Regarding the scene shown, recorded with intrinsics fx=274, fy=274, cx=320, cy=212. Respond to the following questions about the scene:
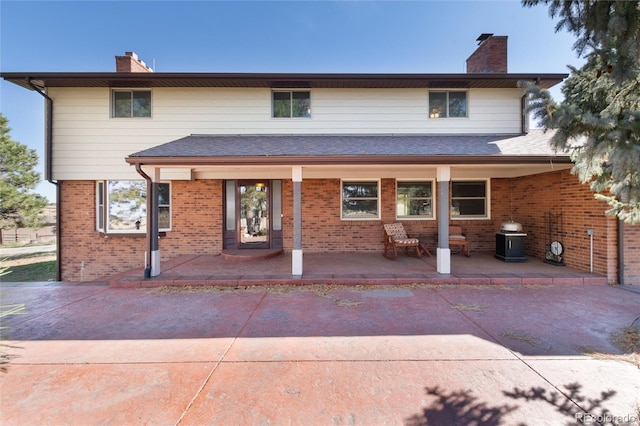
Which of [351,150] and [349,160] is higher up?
[351,150]

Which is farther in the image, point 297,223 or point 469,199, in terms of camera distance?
point 469,199

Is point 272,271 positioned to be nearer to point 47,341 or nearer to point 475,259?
point 47,341

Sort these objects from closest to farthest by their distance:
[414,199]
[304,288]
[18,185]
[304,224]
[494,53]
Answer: [304,288], [494,53], [304,224], [414,199], [18,185]

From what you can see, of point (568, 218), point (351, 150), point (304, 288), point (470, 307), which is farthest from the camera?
point (568, 218)

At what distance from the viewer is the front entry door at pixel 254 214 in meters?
9.20

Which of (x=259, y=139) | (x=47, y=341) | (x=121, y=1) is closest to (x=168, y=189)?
(x=259, y=139)

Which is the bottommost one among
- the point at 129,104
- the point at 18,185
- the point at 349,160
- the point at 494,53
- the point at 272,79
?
the point at 349,160

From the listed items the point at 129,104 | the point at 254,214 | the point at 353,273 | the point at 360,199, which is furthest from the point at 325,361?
the point at 129,104

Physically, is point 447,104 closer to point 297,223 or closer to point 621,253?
point 621,253

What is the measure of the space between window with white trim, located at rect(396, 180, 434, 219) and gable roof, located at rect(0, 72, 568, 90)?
3090 millimetres

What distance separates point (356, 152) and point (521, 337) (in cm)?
452

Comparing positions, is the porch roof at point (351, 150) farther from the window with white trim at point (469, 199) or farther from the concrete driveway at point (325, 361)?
the concrete driveway at point (325, 361)

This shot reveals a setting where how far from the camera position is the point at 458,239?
8180 mm

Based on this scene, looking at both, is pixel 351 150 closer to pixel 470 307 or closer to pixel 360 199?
pixel 360 199
